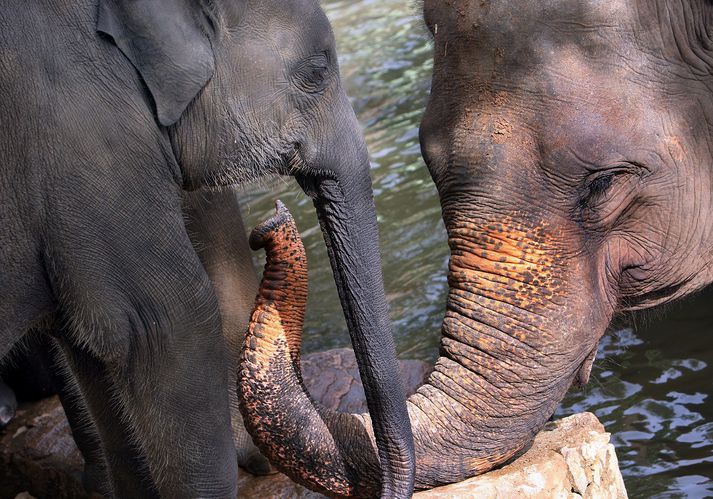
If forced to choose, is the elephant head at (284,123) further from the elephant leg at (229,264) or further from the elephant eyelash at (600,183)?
the elephant leg at (229,264)

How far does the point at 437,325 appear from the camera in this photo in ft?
16.1

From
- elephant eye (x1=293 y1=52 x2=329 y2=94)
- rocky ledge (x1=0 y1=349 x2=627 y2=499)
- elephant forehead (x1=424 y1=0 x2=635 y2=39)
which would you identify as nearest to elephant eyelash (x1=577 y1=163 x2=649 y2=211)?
elephant forehead (x1=424 y1=0 x2=635 y2=39)

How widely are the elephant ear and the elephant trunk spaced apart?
1.33 feet

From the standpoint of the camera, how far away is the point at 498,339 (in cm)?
312

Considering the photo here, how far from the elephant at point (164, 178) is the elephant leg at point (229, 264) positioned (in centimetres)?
75

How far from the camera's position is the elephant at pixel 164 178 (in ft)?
8.92

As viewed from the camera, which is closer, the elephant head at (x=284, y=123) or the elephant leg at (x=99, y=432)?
the elephant head at (x=284, y=123)

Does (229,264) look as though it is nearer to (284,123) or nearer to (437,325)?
(284,123)

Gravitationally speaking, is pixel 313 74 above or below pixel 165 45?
below

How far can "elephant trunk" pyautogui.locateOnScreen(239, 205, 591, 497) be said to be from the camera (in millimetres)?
2996

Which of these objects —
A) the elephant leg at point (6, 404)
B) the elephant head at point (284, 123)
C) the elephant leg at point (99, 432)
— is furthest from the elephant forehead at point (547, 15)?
the elephant leg at point (6, 404)

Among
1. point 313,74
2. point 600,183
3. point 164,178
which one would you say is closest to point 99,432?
point 164,178

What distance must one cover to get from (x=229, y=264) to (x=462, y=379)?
1071mm

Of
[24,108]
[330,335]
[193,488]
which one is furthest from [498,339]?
[330,335]
